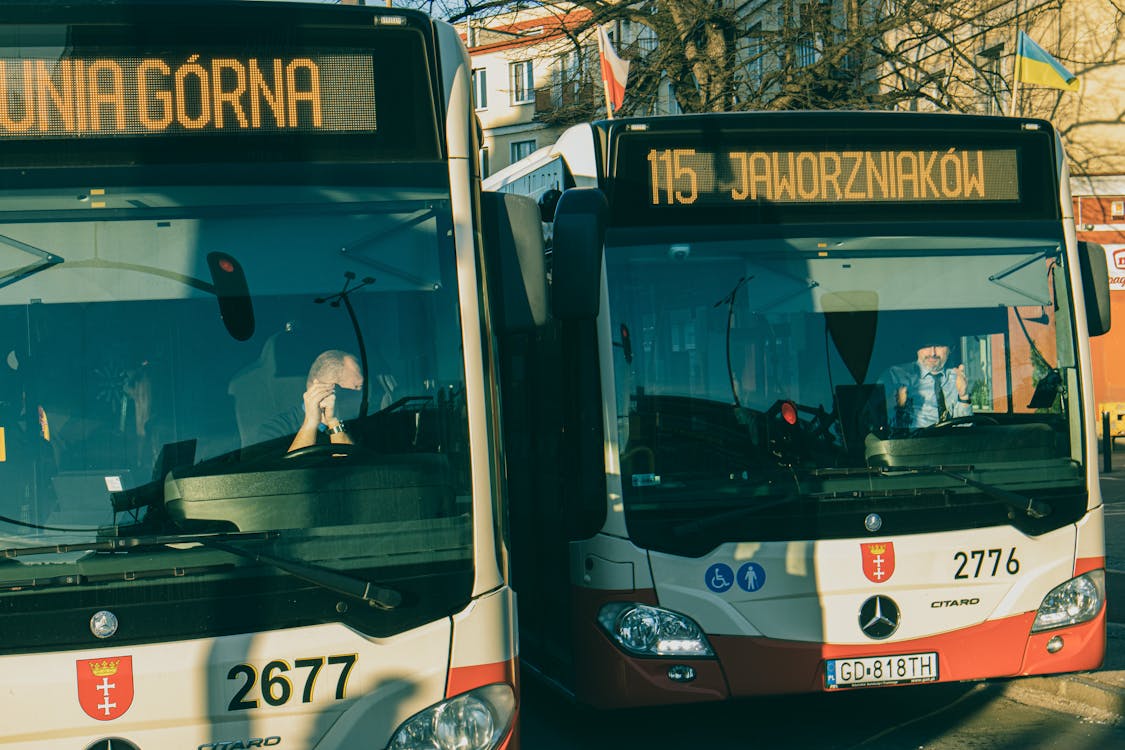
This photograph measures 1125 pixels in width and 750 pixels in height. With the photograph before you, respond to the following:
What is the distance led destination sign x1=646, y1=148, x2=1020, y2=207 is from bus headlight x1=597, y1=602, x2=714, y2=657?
1.79m

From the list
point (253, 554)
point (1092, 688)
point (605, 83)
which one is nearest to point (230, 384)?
point (253, 554)

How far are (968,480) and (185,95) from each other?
3768mm

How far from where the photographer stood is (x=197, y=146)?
428 centimetres

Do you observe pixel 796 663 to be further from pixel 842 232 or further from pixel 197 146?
pixel 197 146

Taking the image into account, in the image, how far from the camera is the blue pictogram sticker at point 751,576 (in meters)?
6.14

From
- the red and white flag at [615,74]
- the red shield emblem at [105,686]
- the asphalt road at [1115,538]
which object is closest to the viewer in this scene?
the red shield emblem at [105,686]

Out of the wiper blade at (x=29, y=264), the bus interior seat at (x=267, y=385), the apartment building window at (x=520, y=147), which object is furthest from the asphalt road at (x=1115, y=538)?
the apartment building window at (x=520, y=147)

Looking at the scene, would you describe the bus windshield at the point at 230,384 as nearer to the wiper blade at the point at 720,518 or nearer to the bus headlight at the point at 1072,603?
the wiper blade at the point at 720,518

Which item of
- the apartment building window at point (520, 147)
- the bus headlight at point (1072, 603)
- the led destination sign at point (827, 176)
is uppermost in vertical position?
the apartment building window at point (520, 147)

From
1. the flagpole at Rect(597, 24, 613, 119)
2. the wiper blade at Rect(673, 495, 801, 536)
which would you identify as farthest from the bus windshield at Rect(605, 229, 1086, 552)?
the flagpole at Rect(597, 24, 613, 119)

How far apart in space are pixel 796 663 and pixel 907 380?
4.35ft

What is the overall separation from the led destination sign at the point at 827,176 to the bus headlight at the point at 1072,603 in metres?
1.78

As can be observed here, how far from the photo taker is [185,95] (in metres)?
4.29

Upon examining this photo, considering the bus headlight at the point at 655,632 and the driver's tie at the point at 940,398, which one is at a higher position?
the driver's tie at the point at 940,398
